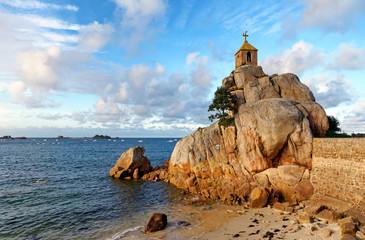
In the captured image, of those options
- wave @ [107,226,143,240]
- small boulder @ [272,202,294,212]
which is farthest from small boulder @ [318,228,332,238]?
wave @ [107,226,143,240]

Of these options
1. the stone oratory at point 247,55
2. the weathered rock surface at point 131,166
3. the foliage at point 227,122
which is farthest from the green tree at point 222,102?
the weathered rock surface at point 131,166

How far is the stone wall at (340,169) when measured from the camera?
739 inches

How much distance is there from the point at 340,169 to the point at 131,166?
34.2 metres

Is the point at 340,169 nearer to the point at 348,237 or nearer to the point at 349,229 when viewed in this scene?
the point at 349,229

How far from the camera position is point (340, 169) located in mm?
20312

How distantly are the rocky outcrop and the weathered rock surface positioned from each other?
360 inches

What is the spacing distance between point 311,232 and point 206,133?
19944mm

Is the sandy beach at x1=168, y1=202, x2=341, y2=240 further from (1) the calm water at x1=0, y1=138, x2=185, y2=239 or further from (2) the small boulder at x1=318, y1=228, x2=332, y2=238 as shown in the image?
(1) the calm water at x1=0, y1=138, x2=185, y2=239

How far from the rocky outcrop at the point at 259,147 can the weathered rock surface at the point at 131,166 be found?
9.15m

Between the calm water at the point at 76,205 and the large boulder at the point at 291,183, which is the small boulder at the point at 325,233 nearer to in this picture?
the large boulder at the point at 291,183

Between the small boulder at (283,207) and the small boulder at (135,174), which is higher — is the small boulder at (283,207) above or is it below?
above

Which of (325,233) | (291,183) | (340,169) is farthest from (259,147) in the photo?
(325,233)

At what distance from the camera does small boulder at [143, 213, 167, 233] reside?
1795 centimetres

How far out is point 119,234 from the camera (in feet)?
58.2
